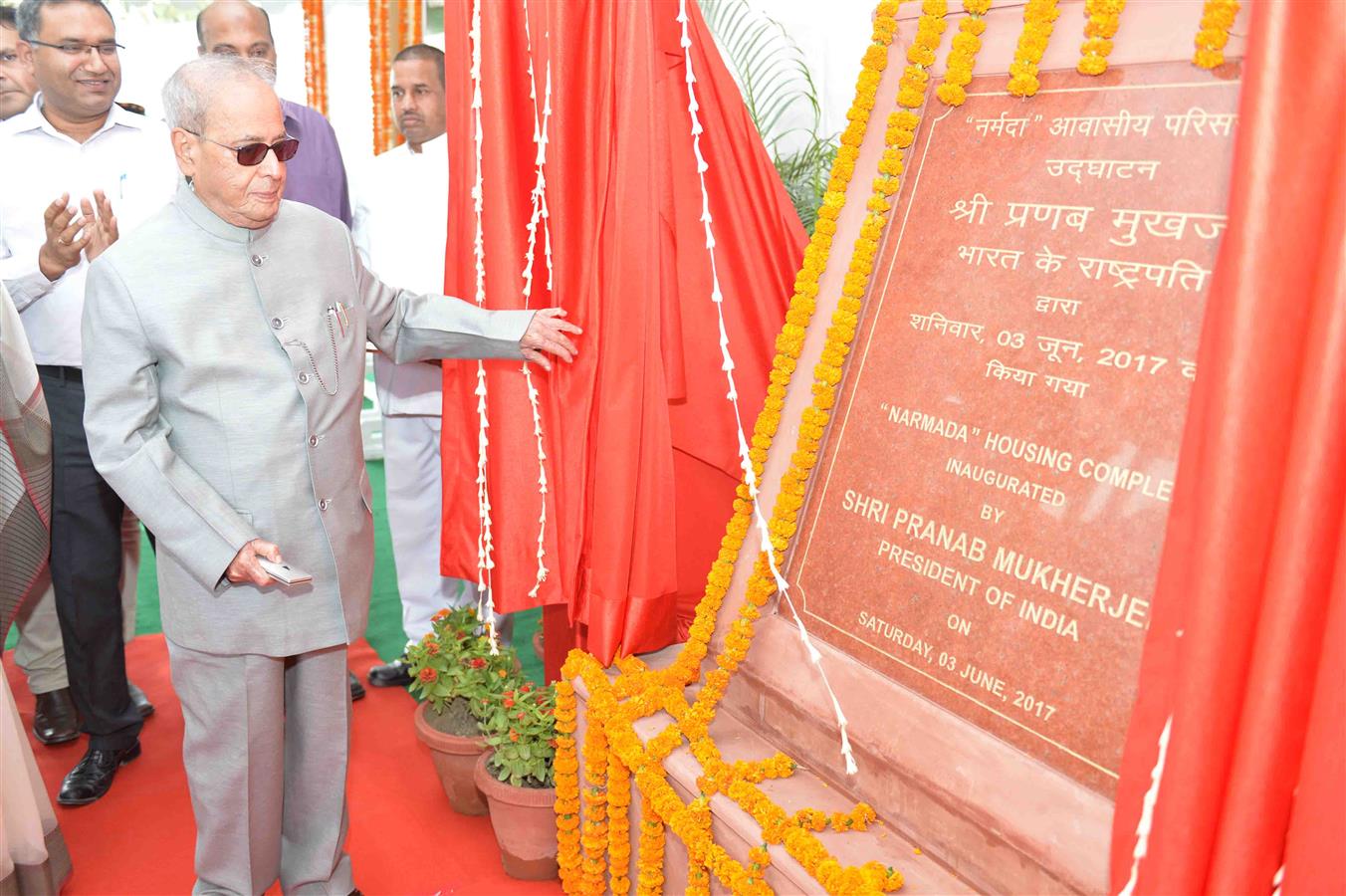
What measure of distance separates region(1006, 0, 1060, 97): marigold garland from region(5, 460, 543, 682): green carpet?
2.63 metres

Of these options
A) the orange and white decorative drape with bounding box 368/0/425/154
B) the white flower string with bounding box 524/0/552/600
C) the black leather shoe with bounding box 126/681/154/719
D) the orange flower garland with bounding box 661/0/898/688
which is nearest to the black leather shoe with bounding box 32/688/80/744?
the black leather shoe with bounding box 126/681/154/719

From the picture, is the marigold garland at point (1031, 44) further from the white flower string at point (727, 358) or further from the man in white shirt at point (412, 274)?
the man in white shirt at point (412, 274)

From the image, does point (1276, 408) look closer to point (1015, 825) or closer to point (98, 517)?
point (1015, 825)

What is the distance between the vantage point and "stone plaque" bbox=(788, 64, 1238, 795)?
1.50 meters

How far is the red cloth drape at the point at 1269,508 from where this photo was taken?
3.79ft

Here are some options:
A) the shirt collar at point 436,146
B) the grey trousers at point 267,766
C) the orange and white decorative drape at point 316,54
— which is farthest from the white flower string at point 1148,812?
the orange and white decorative drape at point 316,54

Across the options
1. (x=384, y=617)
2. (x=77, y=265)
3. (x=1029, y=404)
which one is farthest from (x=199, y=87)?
(x=384, y=617)

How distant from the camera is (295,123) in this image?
3.39 meters

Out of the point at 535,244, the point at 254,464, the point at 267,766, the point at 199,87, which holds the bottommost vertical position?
the point at 267,766

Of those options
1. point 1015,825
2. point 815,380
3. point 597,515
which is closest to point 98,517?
point 597,515

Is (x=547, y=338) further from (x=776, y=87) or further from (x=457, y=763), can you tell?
(x=776, y=87)

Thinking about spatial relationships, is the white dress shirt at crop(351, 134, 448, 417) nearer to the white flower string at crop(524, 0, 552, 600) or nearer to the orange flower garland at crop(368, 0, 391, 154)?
the white flower string at crop(524, 0, 552, 600)

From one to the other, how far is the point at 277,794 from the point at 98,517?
1153 mm

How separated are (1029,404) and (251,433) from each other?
1.42 m
